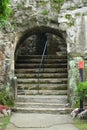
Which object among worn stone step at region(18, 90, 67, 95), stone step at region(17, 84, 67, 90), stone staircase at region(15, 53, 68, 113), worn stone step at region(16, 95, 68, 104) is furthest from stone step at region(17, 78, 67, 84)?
worn stone step at region(16, 95, 68, 104)

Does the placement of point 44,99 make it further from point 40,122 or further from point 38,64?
point 38,64

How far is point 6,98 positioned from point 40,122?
209 centimetres

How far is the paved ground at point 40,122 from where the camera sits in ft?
25.0

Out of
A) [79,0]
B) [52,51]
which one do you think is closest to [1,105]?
[79,0]

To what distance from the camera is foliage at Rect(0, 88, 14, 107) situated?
981 centimetres

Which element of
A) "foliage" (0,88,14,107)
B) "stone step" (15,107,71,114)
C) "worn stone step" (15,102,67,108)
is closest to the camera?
"stone step" (15,107,71,114)

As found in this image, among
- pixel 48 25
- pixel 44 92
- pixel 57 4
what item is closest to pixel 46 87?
pixel 44 92

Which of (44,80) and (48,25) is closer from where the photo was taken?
(48,25)

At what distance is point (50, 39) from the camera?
16766mm

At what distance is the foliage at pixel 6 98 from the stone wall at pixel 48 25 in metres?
0.32

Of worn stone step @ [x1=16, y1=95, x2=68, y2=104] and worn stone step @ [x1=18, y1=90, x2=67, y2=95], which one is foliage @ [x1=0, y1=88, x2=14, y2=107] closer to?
worn stone step @ [x1=16, y1=95, x2=68, y2=104]

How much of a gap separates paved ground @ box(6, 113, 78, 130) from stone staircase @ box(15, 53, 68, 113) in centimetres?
55

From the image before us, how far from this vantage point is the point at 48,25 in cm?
1051

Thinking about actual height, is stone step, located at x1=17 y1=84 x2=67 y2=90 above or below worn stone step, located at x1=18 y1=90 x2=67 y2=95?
above
